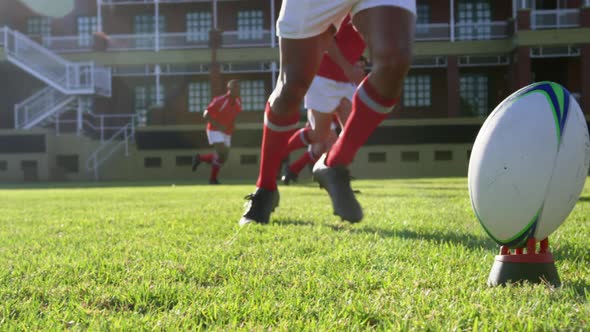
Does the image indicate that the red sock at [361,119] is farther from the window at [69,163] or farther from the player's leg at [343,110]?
the window at [69,163]

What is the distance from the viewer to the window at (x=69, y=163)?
25.8 metres

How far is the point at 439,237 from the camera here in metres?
3.49

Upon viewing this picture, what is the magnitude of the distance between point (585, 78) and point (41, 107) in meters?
22.7

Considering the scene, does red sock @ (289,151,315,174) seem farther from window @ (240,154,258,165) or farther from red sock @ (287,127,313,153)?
window @ (240,154,258,165)

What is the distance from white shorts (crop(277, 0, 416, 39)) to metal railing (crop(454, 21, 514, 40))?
81.5ft

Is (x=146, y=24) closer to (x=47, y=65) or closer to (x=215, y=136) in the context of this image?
(x=47, y=65)

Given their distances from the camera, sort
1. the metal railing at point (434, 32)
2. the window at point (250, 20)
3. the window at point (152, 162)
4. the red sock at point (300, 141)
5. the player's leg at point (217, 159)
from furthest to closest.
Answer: the window at point (250, 20)
the metal railing at point (434, 32)
the window at point (152, 162)
the player's leg at point (217, 159)
the red sock at point (300, 141)

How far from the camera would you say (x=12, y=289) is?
7.21ft

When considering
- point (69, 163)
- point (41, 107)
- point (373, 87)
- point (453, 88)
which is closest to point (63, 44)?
point (41, 107)

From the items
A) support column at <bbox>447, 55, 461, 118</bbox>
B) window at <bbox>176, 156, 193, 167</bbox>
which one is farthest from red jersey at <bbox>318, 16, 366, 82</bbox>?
support column at <bbox>447, 55, 461, 118</bbox>

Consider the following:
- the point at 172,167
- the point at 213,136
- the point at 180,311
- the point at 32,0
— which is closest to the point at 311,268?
the point at 180,311

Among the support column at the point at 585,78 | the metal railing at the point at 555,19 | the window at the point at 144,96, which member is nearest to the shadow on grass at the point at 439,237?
the metal railing at the point at 555,19

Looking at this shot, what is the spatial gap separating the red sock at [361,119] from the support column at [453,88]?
78.3 feet

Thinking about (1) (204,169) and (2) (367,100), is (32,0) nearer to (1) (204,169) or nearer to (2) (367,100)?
(1) (204,169)
